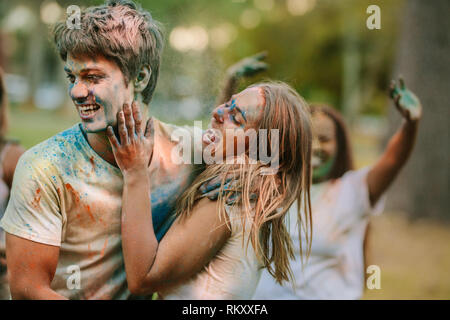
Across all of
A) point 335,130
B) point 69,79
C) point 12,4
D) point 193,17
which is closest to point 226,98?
point 193,17

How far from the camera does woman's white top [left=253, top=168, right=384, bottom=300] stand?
9.90 feet

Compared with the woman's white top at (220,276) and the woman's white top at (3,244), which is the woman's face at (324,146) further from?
the woman's white top at (3,244)

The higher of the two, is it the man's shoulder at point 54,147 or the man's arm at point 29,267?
the man's shoulder at point 54,147

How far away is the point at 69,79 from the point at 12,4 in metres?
6.63

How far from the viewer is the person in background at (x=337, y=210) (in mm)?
2988

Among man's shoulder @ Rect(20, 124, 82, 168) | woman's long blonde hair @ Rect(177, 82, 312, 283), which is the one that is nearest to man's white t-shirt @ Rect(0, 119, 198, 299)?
man's shoulder @ Rect(20, 124, 82, 168)

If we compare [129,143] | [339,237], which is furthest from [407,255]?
[129,143]

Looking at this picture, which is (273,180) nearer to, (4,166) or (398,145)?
(398,145)

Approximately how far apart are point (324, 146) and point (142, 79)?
1.53 meters

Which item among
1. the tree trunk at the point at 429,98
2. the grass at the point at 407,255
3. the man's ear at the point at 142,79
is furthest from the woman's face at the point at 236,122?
the tree trunk at the point at 429,98

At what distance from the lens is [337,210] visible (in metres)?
3.10
